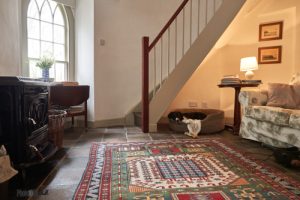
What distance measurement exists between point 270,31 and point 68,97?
137 inches

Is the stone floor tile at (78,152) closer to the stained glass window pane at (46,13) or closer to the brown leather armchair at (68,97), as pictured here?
the brown leather armchair at (68,97)

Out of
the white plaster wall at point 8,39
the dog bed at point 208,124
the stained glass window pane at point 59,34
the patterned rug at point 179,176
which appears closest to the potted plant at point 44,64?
the stained glass window pane at point 59,34

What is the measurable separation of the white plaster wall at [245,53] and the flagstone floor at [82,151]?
1015 mm

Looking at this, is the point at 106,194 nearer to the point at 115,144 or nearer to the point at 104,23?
the point at 115,144

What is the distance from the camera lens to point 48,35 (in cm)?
370

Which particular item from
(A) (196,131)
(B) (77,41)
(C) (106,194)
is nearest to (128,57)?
(B) (77,41)

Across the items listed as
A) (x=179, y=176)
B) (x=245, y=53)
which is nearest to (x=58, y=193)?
(x=179, y=176)

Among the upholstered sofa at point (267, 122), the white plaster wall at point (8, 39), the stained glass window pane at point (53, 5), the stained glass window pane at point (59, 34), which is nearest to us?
the white plaster wall at point (8, 39)

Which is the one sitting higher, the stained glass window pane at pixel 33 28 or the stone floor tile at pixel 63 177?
the stained glass window pane at pixel 33 28

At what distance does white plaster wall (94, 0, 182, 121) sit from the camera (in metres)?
3.93

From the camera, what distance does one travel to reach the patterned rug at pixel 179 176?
4.98ft

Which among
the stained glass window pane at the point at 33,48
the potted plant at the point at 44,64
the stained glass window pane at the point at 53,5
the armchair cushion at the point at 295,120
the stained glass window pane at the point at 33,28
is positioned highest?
the stained glass window pane at the point at 53,5

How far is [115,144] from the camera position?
2777 mm

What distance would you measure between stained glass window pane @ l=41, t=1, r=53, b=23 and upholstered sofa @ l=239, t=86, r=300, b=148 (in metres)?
3.16
